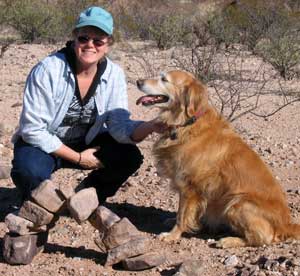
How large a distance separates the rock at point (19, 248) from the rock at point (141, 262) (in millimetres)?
656

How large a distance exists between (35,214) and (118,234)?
1.90 feet

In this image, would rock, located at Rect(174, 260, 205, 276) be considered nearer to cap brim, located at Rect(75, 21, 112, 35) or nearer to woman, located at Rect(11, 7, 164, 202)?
woman, located at Rect(11, 7, 164, 202)

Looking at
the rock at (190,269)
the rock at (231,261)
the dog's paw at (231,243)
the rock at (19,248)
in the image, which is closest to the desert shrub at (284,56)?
the dog's paw at (231,243)

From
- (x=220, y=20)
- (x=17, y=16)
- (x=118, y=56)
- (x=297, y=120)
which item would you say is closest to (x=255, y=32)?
(x=220, y=20)

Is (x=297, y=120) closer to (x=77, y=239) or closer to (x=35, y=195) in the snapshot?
(x=77, y=239)

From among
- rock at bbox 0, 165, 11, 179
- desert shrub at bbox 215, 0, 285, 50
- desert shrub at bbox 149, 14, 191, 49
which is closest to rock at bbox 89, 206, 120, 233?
rock at bbox 0, 165, 11, 179

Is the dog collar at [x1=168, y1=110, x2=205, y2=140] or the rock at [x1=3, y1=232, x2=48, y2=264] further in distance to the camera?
the dog collar at [x1=168, y1=110, x2=205, y2=140]

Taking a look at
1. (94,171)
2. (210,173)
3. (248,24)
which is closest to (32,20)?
(248,24)

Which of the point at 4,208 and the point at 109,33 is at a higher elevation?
the point at 109,33

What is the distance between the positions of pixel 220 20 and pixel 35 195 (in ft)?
54.1

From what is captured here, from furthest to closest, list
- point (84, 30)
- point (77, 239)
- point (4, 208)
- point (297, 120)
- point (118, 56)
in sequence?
point (118, 56) → point (297, 120) → point (4, 208) → point (77, 239) → point (84, 30)

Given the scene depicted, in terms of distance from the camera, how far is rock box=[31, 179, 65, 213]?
14.0ft

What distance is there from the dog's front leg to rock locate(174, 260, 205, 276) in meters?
0.70

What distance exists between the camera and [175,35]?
18.7 m
